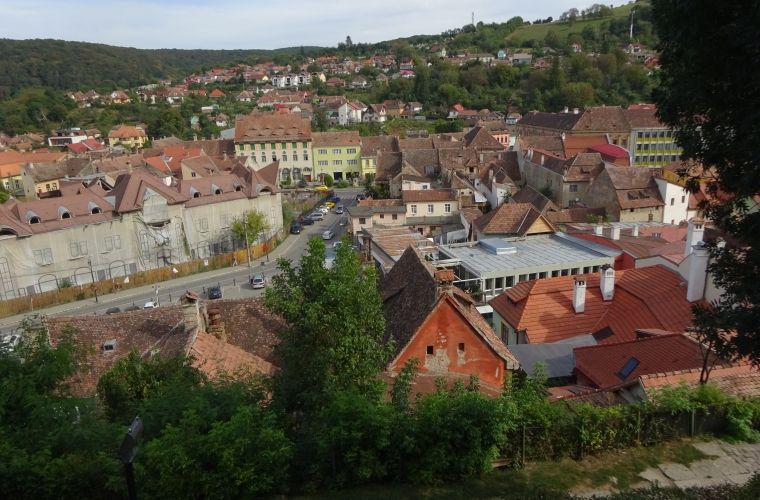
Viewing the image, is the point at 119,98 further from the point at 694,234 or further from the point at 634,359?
the point at 634,359

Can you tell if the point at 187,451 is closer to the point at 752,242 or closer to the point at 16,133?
the point at 752,242

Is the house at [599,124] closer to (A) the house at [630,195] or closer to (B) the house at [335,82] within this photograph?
(A) the house at [630,195]

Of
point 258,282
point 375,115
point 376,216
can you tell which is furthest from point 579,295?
point 375,115

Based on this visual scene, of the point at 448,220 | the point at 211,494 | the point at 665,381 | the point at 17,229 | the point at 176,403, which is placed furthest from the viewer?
the point at 448,220

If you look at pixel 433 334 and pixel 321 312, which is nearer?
pixel 321 312

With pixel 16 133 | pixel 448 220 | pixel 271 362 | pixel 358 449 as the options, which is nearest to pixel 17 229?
pixel 271 362

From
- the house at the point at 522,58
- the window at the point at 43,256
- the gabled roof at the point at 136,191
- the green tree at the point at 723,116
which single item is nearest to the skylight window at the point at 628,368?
the green tree at the point at 723,116
